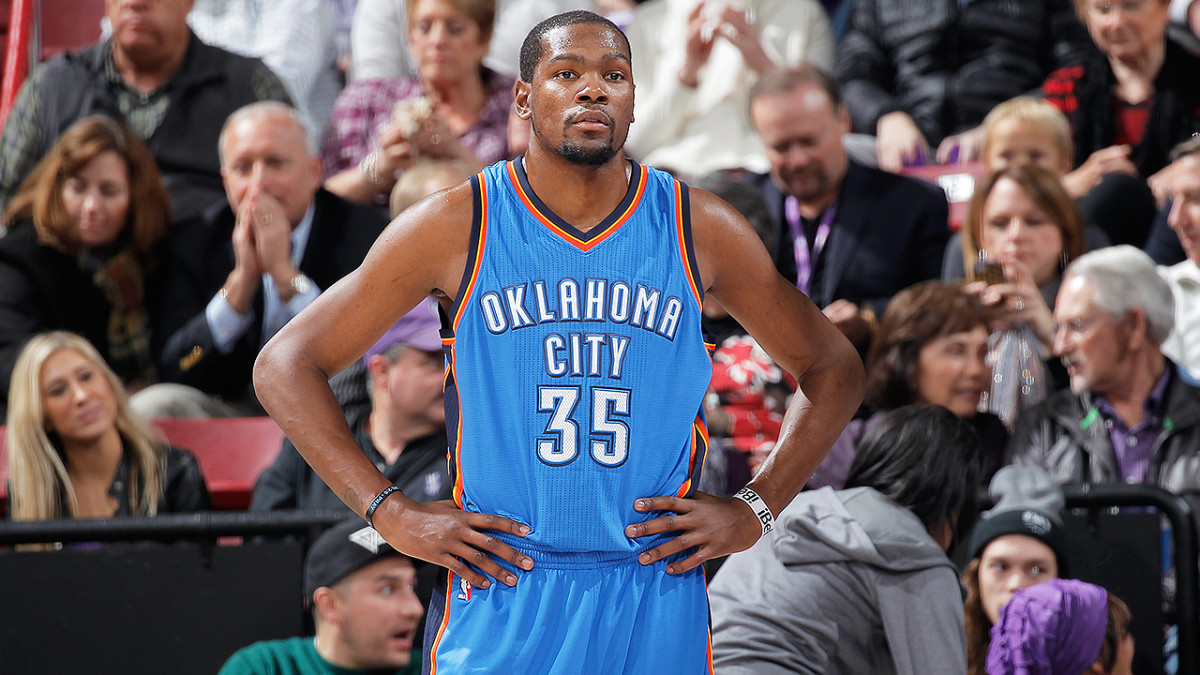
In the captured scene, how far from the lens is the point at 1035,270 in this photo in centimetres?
497

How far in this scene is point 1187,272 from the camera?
505 centimetres

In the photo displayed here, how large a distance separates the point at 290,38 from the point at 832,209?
3024 mm

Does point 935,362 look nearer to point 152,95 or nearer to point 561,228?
point 561,228

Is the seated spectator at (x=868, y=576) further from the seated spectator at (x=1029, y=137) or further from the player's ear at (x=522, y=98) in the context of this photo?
the seated spectator at (x=1029, y=137)

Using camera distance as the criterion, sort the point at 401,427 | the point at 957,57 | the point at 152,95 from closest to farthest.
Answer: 1. the point at 401,427
2. the point at 152,95
3. the point at 957,57

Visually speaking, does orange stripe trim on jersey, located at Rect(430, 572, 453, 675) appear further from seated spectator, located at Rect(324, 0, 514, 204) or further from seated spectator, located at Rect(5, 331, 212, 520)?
seated spectator, located at Rect(324, 0, 514, 204)

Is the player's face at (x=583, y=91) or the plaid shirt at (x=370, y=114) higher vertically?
the plaid shirt at (x=370, y=114)

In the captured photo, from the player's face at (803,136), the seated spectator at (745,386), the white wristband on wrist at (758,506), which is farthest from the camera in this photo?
the player's face at (803,136)

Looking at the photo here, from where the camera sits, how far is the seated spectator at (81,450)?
4.19m

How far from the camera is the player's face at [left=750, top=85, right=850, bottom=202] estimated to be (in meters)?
5.20

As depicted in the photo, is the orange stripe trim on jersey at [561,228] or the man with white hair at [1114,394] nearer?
the orange stripe trim on jersey at [561,228]

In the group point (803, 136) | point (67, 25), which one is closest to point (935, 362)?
point (803, 136)

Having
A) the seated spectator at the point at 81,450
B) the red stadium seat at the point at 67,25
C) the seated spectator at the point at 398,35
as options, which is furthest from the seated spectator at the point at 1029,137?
the red stadium seat at the point at 67,25

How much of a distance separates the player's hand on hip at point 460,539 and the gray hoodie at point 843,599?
0.99 meters
